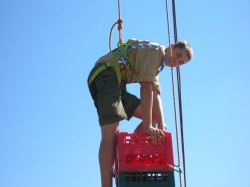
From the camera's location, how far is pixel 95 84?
3762 millimetres

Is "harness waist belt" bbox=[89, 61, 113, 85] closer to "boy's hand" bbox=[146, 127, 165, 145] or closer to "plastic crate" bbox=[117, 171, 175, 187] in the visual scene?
"boy's hand" bbox=[146, 127, 165, 145]

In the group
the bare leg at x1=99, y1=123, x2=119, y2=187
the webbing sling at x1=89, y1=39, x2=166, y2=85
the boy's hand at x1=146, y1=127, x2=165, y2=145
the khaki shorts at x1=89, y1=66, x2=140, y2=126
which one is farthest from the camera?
the webbing sling at x1=89, y1=39, x2=166, y2=85

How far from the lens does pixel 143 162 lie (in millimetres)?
3221

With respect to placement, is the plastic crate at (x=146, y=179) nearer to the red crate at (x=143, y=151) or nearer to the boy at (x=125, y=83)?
the red crate at (x=143, y=151)

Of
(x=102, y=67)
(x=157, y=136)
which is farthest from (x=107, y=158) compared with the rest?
(x=102, y=67)

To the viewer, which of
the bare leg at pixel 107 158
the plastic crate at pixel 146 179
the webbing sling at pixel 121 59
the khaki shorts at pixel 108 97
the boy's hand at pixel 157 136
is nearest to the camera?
the plastic crate at pixel 146 179

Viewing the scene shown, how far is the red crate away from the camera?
316 cm

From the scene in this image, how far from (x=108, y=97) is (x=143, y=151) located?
0.57m

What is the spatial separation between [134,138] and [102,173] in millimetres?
390

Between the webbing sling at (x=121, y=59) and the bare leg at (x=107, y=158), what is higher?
the webbing sling at (x=121, y=59)

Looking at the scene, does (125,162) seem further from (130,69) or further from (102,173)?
(130,69)

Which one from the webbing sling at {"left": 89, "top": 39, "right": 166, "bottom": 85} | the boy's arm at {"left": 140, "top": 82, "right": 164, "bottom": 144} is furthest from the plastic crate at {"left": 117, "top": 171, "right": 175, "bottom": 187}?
the webbing sling at {"left": 89, "top": 39, "right": 166, "bottom": 85}

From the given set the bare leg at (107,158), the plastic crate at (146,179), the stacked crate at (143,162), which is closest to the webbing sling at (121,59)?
the bare leg at (107,158)

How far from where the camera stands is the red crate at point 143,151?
3160mm
